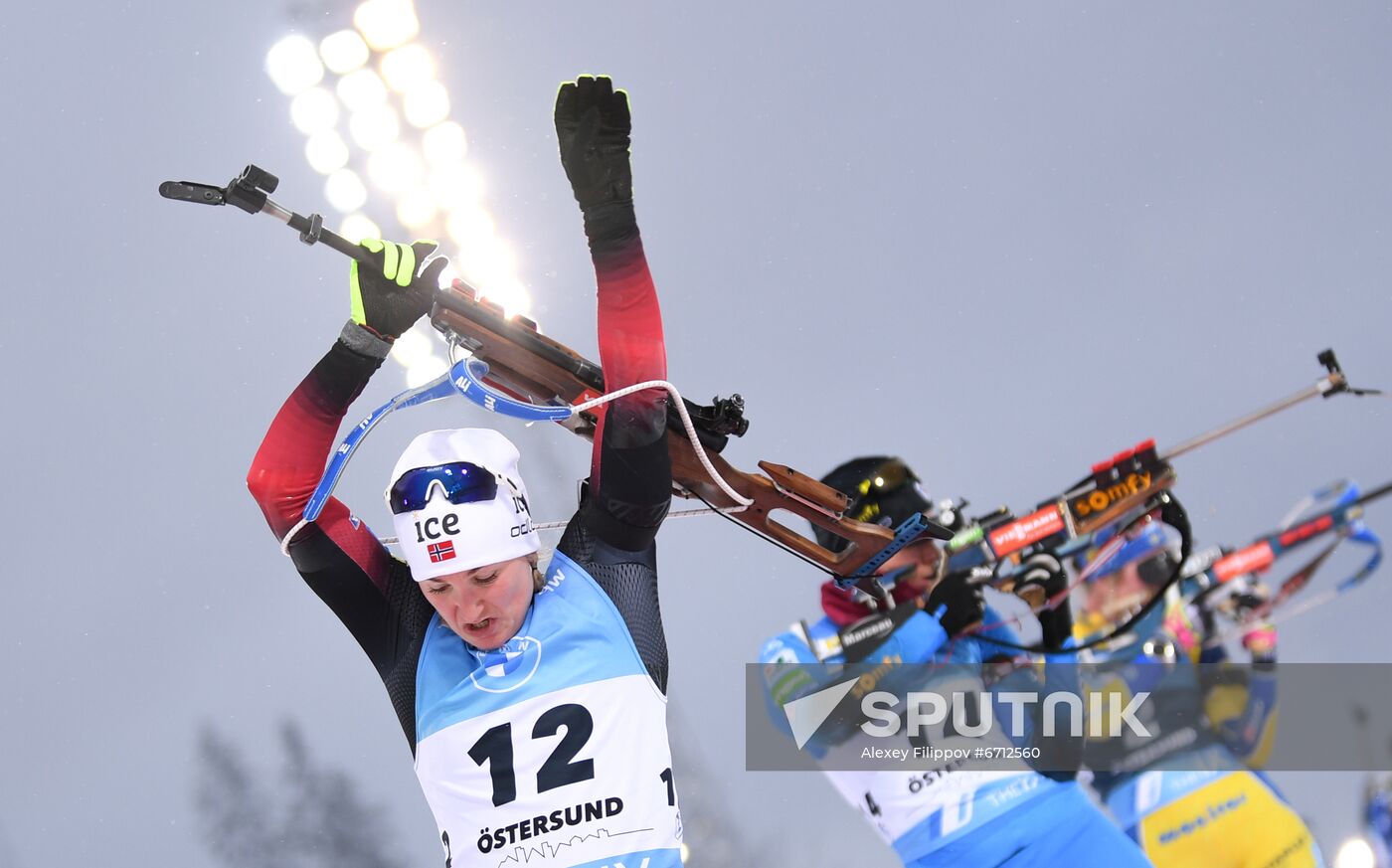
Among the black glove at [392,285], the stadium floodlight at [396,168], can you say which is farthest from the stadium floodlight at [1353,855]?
the black glove at [392,285]

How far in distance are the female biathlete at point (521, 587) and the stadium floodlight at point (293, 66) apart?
485cm

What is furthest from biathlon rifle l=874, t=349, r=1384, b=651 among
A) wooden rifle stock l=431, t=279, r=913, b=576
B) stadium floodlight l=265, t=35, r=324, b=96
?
stadium floodlight l=265, t=35, r=324, b=96

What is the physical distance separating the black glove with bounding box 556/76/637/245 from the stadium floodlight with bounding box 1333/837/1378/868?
32.7 ft

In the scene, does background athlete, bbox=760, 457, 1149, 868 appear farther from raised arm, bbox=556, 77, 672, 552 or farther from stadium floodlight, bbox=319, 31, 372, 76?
stadium floodlight, bbox=319, 31, 372, 76

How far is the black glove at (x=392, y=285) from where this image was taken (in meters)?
3.05

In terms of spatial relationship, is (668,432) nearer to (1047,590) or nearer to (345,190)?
(1047,590)

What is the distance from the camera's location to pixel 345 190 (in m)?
7.82

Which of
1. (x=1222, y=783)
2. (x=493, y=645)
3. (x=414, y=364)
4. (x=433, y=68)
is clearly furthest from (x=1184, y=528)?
(x=433, y=68)

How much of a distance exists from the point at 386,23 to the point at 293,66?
0.65m

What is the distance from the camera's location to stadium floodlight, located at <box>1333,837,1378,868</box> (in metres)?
10.3

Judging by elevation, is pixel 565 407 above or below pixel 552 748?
above

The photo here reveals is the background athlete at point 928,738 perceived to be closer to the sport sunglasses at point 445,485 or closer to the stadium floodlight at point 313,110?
the sport sunglasses at point 445,485

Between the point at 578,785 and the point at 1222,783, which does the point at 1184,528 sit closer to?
the point at 1222,783

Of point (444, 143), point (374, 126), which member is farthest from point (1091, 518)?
point (374, 126)
